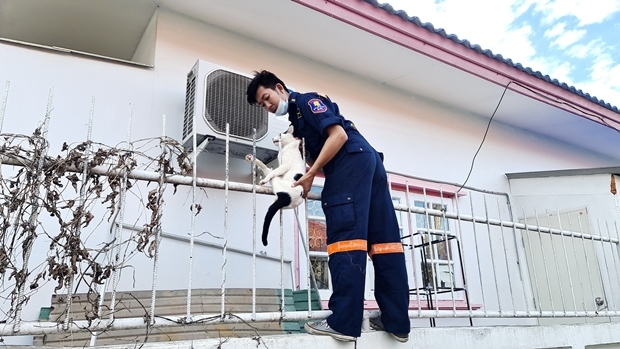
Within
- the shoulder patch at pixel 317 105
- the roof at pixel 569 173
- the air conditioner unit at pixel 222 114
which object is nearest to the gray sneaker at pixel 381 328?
the shoulder patch at pixel 317 105

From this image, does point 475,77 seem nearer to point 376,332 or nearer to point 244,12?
point 244,12

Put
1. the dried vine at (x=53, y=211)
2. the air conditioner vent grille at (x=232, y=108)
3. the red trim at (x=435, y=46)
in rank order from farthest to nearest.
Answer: the red trim at (x=435, y=46)
the air conditioner vent grille at (x=232, y=108)
the dried vine at (x=53, y=211)

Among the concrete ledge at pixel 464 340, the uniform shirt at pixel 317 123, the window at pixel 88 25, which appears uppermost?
the window at pixel 88 25

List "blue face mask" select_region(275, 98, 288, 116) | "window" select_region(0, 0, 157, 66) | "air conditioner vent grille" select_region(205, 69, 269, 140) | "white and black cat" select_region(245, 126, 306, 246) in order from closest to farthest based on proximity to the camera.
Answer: "white and black cat" select_region(245, 126, 306, 246)
"blue face mask" select_region(275, 98, 288, 116)
"air conditioner vent grille" select_region(205, 69, 269, 140)
"window" select_region(0, 0, 157, 66)

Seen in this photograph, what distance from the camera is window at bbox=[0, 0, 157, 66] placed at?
396 cm

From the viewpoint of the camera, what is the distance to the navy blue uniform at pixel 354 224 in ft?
6.39

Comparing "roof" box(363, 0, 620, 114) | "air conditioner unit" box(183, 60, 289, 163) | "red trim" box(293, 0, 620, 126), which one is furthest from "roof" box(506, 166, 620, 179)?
Answer: "air conditioner unit" box(183, 60, 289, 163)

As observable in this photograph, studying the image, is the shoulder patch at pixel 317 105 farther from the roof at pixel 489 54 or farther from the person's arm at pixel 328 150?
the roof at pixel 489 54

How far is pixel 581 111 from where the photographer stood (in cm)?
553

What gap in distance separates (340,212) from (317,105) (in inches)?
21.6

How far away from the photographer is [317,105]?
2162 millimetres

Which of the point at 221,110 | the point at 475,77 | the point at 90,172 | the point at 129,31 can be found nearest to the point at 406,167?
the point at 475,77

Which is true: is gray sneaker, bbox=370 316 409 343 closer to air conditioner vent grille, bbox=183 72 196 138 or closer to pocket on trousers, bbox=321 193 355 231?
pocket on trousers, bbox=321 193 355 231

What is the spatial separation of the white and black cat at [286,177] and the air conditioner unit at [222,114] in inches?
46.6
